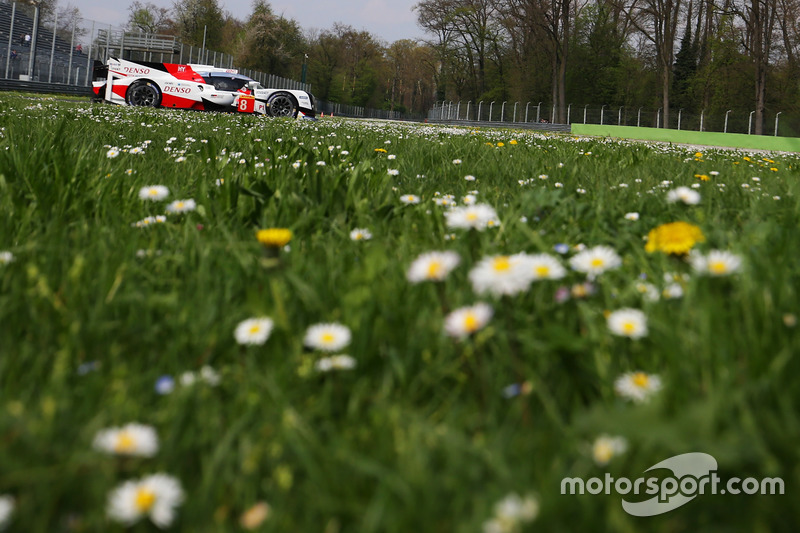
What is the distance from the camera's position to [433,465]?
0.95 m

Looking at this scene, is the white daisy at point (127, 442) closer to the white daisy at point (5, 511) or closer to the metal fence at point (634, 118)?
the white daisy at point (5, 511)

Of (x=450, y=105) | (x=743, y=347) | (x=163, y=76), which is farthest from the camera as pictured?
(x=450, y=105)

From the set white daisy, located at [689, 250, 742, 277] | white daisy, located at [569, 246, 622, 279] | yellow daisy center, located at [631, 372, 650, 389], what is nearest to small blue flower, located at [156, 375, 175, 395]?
yellow daisy center, located at [631, 372, 650, 389]

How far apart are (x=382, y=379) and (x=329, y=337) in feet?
0.46

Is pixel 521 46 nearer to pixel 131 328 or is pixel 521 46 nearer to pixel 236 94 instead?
pixel 236 94

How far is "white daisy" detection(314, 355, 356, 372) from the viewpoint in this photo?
3.93 ft

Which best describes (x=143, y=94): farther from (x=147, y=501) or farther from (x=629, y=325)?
(x=147, y=501)

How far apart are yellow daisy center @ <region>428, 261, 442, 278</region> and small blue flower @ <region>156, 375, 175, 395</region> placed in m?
0.54

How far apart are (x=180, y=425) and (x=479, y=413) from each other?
531mm

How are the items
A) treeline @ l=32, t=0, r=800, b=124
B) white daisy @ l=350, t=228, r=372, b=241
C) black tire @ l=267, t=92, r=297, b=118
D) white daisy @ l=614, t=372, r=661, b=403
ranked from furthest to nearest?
treeline @ l=32, t=0, r=800, b=124, black tire @ l=267, t=92, r=297, b=118, white daisy @ l=350, t=228, r=372, b=241, white daisy @ l=614, t=372, r=661, b=403

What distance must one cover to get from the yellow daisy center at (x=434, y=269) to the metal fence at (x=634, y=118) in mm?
43126

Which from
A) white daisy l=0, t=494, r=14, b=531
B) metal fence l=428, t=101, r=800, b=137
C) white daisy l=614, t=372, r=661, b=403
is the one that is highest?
metal fence l=428, t=101, r=800, b=137

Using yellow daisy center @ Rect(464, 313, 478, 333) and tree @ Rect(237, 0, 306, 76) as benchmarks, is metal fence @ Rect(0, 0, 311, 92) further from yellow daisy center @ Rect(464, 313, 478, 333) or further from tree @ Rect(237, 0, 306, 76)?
yellow daisy center @ Rect(464, 313, 478, 333)

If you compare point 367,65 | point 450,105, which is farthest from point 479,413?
point 367,65
